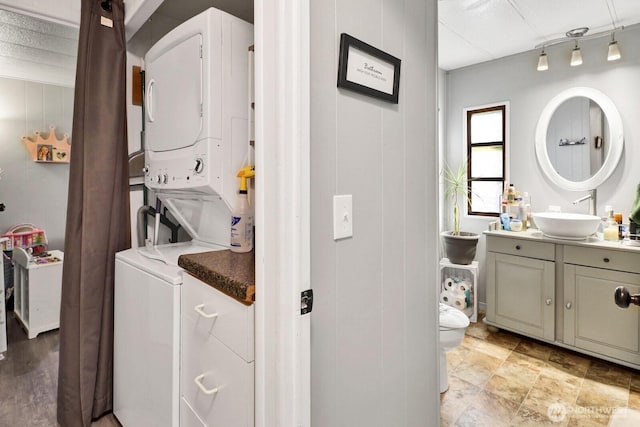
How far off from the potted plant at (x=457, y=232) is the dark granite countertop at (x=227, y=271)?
7.91 feet

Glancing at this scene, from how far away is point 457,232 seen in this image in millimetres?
3268

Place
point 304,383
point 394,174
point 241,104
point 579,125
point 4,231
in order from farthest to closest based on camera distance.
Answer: point 4,231, point 579,125, point 241,104, point 394,174, point 304,383

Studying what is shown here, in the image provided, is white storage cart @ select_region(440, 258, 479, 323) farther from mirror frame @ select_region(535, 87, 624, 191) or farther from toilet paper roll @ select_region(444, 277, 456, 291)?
mirror frame @ select_region(535, 87, 624, 191)

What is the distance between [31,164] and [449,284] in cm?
425

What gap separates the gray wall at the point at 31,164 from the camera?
325cm

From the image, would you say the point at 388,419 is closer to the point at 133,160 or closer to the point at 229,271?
the point at 229,271

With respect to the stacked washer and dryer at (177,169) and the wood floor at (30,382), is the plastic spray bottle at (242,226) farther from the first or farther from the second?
the wood floor at (30,382)

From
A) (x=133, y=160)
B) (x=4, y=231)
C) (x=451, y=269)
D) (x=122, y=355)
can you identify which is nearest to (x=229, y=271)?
(x=122, y=355)

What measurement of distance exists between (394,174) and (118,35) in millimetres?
1607

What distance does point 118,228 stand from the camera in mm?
1775

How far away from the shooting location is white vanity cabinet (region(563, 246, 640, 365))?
7.17 feet

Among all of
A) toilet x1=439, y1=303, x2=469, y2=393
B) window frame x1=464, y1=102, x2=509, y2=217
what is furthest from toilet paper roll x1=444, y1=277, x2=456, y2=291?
toilet x1=439, y1=303, x2=469, y2=393

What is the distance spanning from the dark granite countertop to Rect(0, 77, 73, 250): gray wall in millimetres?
3231

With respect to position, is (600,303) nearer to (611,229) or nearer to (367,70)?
(611,229)
